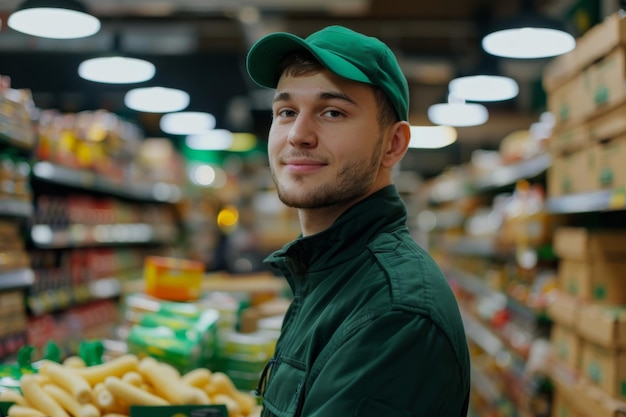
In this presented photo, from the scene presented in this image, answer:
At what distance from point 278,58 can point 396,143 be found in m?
0.36

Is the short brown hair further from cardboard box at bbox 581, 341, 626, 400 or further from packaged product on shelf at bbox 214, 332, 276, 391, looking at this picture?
cardboard box at bbox 581, 341, 626, 400

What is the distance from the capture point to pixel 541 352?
4707mm

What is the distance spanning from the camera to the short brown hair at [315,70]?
1639 millimetres

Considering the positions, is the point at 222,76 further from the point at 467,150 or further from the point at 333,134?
the point at 467,150

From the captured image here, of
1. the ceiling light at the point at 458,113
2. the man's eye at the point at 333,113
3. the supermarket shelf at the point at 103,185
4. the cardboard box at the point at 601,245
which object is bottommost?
the cardboard box at the point at 601,245

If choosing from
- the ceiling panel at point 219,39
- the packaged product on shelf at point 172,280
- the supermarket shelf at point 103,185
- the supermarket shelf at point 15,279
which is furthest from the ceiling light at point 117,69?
the packaged product on shelf at point 172,280

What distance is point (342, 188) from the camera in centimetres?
161

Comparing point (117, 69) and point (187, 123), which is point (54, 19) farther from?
point (187, 123)

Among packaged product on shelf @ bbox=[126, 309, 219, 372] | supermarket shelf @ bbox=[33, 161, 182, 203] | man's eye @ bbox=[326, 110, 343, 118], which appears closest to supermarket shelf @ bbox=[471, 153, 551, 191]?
packaged product on shelf @ bbox=[126, 309, 219, 372]

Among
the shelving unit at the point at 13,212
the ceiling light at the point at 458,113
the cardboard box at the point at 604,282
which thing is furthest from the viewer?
the ceiling light at the point at 458,113

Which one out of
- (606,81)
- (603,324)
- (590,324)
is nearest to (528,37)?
(606,81)

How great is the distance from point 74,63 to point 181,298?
18.9ft

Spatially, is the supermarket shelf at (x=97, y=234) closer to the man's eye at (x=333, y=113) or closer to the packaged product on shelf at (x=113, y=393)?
the packaged product on shelf at (x=113, y=393)

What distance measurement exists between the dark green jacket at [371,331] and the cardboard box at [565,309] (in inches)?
90.7
